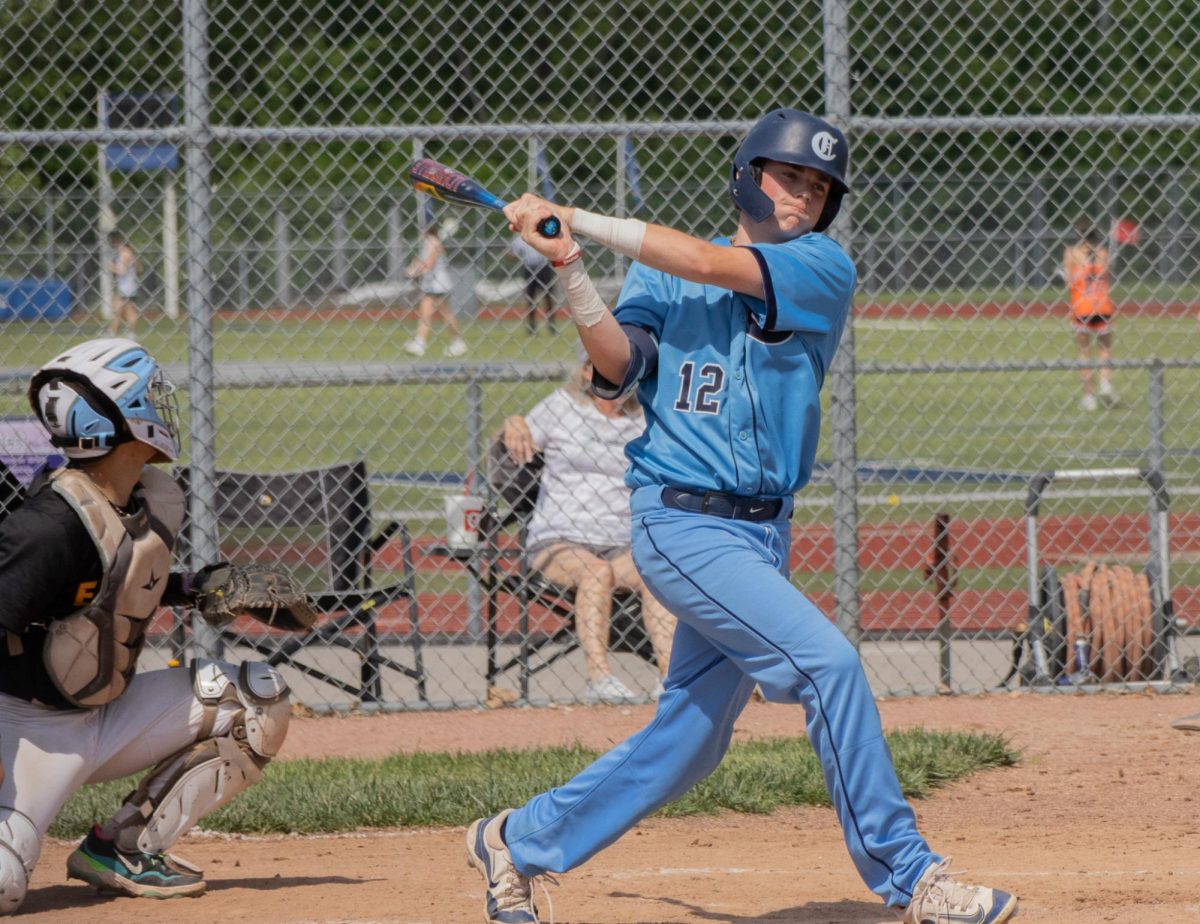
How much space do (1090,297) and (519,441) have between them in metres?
6.57

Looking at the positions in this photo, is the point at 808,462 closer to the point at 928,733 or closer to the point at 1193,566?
the point at 928,733

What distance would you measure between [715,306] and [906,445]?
450 inches

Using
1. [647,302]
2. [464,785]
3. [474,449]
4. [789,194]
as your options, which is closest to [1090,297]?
[474,449]

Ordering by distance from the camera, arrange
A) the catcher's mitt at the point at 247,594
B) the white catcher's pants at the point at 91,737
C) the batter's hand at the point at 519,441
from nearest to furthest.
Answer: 1. the white catcher's pants at the point at 91,737
2. the catcher's mitt at the point at 247,594
3. the batter's hand at the point at 519,441

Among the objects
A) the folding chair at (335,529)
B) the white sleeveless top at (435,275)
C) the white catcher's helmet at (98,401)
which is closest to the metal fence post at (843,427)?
the folding chair at (335,529)

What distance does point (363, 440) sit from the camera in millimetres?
15109

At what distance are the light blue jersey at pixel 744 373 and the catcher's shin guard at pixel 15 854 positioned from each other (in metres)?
1.75

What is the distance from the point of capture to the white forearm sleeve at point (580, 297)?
11.6ft

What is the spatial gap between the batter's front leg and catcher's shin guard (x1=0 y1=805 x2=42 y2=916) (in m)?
1.20

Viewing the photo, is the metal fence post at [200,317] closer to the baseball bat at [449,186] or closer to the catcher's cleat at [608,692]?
the catcher's cleat at [608,692]

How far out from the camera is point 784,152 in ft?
12.1

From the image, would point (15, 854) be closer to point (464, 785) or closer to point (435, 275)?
point (464, 785)

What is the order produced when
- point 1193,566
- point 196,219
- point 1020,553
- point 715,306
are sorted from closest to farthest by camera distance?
point 715,306
point 196,219
point 1193,566
point 1020,553

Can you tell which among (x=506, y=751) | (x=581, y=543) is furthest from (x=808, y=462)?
(x=581, y=543)
